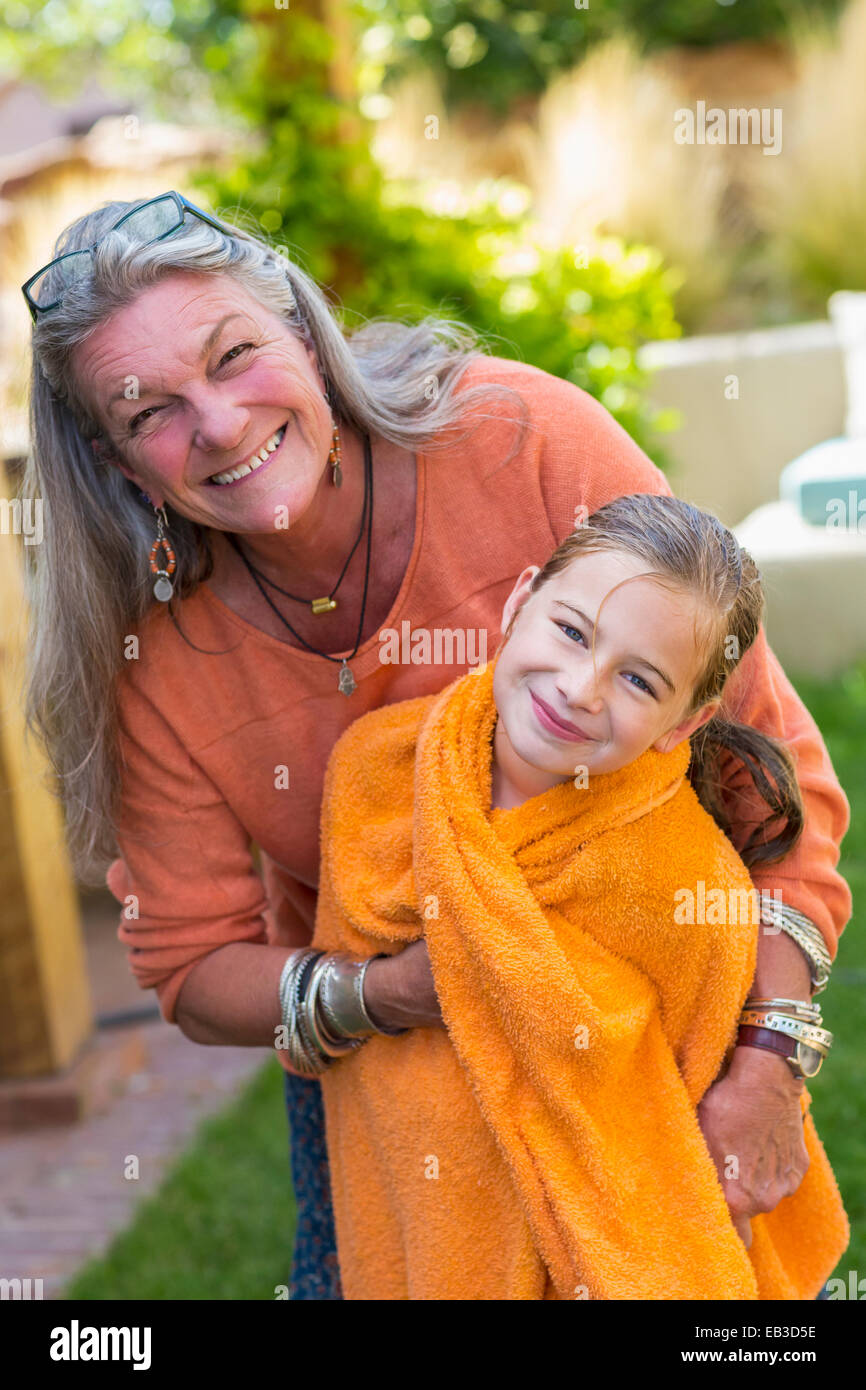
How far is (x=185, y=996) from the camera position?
1782 millimetres

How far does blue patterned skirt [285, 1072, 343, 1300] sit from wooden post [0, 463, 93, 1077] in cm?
153

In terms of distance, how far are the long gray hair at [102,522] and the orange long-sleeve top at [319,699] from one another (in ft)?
0.12

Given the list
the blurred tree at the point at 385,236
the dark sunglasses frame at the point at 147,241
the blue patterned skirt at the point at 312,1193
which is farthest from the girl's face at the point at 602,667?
the blurred tree at the point at 385,236

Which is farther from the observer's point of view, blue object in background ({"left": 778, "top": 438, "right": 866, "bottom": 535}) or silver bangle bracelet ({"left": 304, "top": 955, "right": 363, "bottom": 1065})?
blue object in background ({"left": 778, "top": 438, "right": 866, "bottom": 535})

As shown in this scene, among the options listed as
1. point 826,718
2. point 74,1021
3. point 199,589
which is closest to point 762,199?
point 826,718

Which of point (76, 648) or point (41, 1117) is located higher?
point (76, 648)

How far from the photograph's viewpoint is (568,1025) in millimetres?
1413

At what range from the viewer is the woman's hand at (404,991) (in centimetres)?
152

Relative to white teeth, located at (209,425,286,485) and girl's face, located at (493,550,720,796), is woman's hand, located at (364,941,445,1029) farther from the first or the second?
white teeth, located at (209,425,286,485)

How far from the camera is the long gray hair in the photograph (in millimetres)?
1646

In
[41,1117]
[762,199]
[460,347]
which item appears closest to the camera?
[460,347]

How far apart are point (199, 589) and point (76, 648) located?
18 centimetres

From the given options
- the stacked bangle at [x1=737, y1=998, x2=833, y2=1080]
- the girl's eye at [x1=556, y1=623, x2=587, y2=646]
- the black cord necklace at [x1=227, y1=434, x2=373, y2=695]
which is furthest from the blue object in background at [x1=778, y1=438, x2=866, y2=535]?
the girl's eye at [x1=556, y1=623, x2=587, y2=646]
